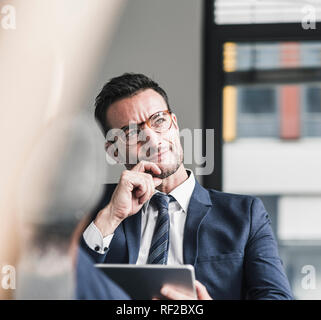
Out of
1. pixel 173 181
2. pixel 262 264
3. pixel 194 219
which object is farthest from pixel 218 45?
pixel 262 264

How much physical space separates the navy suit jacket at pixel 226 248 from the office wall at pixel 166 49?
9.9 inches

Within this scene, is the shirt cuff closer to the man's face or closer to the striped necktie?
A: the striped necktie

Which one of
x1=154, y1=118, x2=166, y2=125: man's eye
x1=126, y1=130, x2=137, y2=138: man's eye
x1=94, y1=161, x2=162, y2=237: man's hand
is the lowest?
x1=94, y1=161, x2=162, y2=237: man's hand

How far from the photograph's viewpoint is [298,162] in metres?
1.76

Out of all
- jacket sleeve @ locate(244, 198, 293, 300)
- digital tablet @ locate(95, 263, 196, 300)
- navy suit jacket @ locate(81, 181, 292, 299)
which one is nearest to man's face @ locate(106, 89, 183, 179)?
navy suit jacket @ locate(81, 181, 292, 299)

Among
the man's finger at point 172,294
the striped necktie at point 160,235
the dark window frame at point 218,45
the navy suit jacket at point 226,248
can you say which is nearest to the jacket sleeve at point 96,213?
the navy suit jacket at point 226,248

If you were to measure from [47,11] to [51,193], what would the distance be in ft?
3.70

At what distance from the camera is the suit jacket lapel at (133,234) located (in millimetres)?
1171

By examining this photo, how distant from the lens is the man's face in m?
1.25

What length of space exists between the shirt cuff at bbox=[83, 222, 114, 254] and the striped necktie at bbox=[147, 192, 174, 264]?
0.34ft

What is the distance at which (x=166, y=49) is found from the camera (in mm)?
1660

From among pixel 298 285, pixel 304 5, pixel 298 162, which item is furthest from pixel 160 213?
pixel 304 5

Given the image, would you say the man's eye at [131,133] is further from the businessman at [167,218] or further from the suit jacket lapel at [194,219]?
the suit jacket lapel at [194,219]

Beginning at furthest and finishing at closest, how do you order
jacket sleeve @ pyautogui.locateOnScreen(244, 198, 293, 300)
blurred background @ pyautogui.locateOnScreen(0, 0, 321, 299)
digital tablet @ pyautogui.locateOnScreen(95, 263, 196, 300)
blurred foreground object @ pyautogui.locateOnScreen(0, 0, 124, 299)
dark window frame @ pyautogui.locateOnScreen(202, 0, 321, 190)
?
dark window frame @ pyautogui.locateOnScreen(202, 0, 321, 190)
blurred background @ pyautogui.locateOnScreen(0, 0, 321, 299)
jacket sleeve @ pyautogui.locateOnScreen(244, 198, 293, 300)
digital tablet @ pyautogui.locateOnScreen(95, 263, 196, 300)
blurred foreground object @ pyautogui.locateOnScreen(0, 0, 124, 299)
